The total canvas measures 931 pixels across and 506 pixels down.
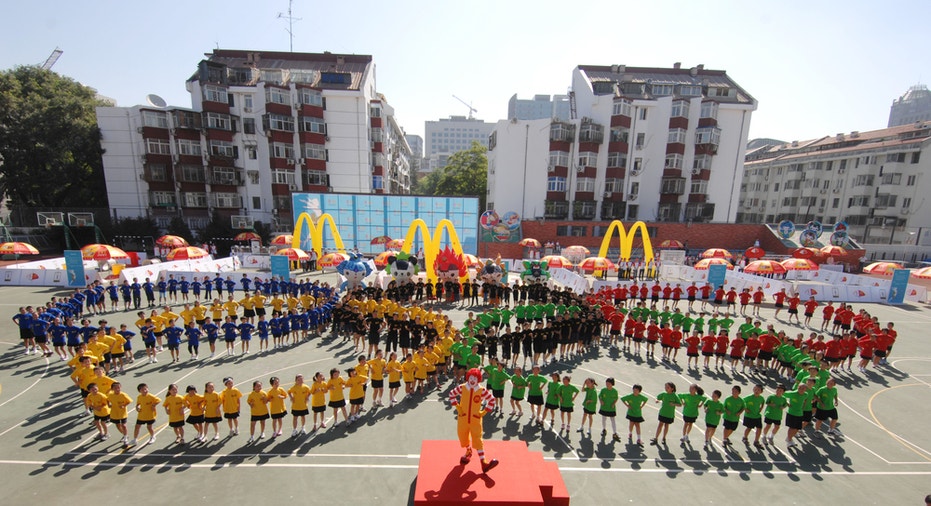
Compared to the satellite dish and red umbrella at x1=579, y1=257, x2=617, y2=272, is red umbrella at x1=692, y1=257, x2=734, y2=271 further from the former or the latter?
the satellite dish

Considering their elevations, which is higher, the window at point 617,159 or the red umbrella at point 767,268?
the window at point 617,159

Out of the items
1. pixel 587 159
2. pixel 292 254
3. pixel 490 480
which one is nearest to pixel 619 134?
pixel 587 159

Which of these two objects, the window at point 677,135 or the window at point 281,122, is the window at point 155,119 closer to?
the window at point 281,122

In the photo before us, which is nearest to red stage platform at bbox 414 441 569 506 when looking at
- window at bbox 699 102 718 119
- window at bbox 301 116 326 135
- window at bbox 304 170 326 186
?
window at bbox 304 170 326 186

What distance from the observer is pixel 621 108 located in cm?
4312

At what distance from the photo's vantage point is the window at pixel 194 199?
41719 millimetres

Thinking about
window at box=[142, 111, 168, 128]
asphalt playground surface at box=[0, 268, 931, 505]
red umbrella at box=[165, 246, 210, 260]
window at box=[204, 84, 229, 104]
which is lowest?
asphalt playground surface at box=[0, 268, 931, 505]

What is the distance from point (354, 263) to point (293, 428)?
1354cm

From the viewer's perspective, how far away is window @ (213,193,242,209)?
42281 mm

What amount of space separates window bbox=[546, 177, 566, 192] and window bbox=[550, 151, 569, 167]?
1546 mm

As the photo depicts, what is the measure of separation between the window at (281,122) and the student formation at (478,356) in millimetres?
24568

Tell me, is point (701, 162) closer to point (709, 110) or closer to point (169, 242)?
point (709, 110)

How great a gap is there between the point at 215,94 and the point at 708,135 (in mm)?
52470

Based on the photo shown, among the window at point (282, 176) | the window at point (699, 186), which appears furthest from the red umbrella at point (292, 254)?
the window at point (699, 186)
